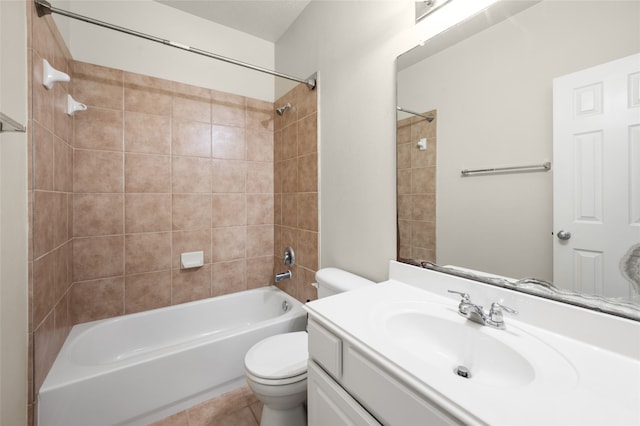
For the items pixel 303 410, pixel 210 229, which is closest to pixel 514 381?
pixel 303 410

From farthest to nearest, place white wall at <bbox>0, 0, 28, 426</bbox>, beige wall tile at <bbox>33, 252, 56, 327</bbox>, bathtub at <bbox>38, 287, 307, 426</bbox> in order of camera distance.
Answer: bathtub at <bbox>38, 287, 307, 426</bbox>, beige wall tile at <bbox>33, 252, 56, 327</bbox>, white wall at <bbox>0, 0, 28, 426</bbox>

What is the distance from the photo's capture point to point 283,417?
1.21 meters

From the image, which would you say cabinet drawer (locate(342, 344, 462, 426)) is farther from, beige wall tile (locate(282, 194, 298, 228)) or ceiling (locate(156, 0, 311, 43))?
ceiling (locate(156, 0, 311, 43))

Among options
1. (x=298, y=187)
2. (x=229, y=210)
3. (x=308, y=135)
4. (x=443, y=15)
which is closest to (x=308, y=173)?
(x=298, y=187)

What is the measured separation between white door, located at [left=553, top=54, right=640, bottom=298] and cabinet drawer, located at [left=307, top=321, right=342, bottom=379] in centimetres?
71

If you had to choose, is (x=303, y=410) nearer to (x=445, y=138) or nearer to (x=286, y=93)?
(x=445, y=138)

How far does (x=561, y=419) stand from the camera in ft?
1.46

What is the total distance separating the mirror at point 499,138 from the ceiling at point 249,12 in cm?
121

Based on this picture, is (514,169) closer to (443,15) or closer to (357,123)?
(443,15)

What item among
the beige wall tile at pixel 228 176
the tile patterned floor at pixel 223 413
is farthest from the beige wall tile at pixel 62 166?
the tile patterned floor at pixel 223 413

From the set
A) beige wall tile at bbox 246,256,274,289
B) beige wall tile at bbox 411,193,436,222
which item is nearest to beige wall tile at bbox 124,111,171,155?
beige wall tile at bbox 246,256,274,289

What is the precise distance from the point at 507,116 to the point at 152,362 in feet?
6.30

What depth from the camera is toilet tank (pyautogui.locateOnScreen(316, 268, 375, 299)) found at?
1321mm

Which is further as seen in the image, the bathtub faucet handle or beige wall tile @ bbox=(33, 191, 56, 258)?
the bathtub faucet handle
